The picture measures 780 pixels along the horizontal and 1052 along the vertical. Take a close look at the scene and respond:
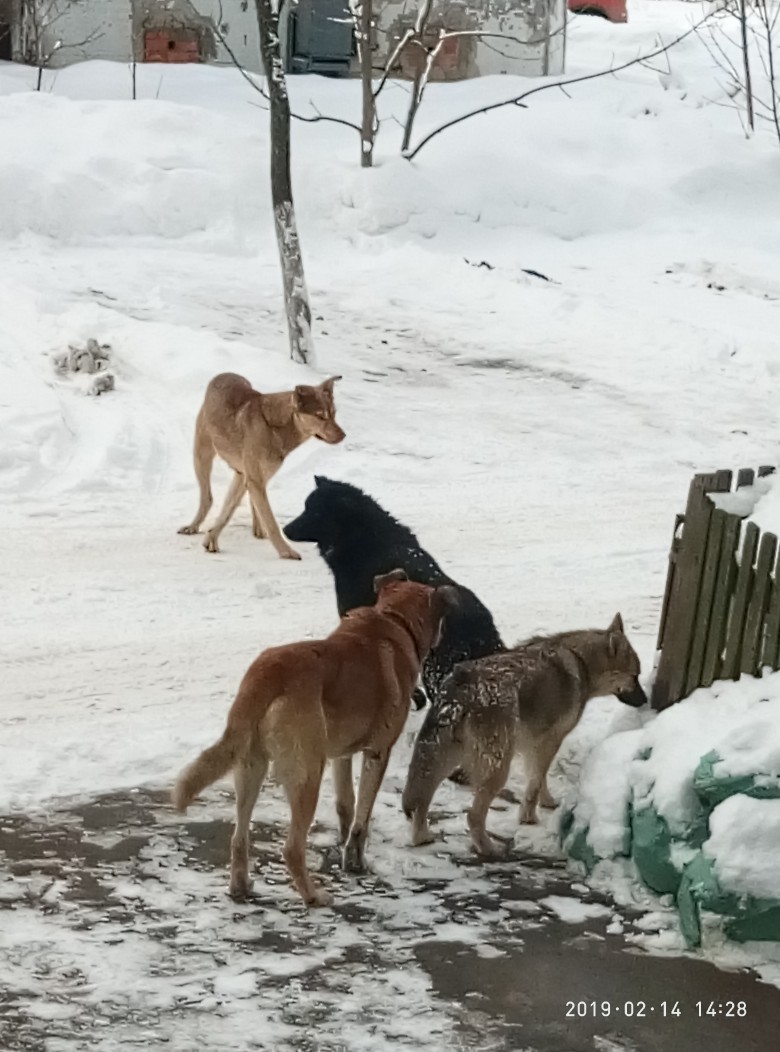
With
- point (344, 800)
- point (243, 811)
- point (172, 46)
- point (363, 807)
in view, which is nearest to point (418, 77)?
point (172, 46)

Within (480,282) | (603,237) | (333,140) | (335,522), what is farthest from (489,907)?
(333,140)

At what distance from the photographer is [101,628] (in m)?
8.49

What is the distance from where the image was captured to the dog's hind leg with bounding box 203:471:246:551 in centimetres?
1005

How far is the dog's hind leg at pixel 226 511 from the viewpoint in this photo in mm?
10047

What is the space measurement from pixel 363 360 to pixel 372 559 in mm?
8179

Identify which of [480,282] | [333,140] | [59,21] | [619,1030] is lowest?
[619,1030]

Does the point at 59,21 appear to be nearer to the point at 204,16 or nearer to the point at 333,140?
the point at 204,16

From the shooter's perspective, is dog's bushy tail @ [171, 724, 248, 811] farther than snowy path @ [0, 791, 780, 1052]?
Yes

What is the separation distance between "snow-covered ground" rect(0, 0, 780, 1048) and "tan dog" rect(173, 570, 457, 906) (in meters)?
0.31

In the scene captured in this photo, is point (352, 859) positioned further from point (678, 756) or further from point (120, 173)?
point (120, 173)

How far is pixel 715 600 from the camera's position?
6449 mm

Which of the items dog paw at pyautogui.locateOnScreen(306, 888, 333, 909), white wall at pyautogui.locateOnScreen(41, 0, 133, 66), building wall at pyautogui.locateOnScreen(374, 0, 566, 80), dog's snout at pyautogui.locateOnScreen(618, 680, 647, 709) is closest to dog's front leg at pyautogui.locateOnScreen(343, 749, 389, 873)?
dog paw at pyautogui.locateOnScreen(306, 888, 333, 909)

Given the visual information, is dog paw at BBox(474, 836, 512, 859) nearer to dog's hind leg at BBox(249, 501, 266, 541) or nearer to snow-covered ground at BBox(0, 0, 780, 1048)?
snow-covered ground at BBox(0, 0, 780, 1048)

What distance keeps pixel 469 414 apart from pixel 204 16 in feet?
51.9
